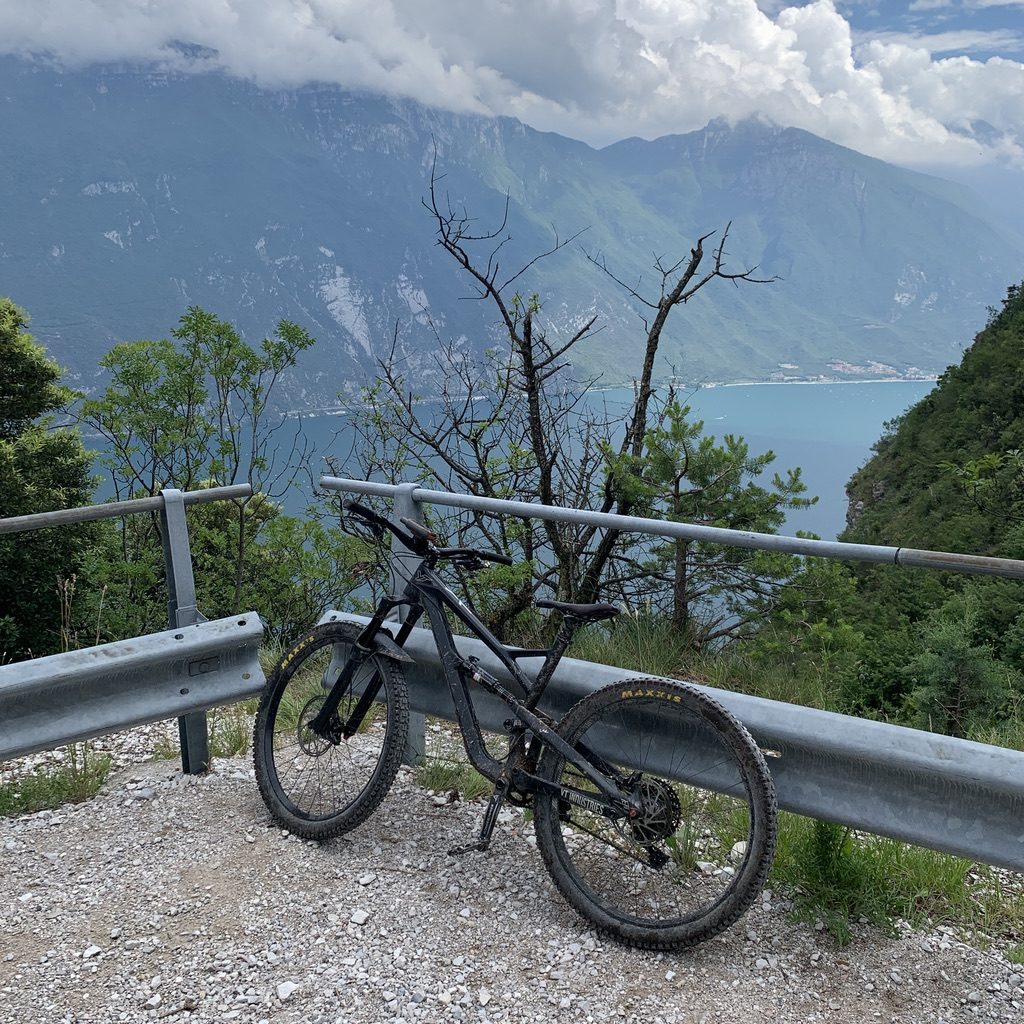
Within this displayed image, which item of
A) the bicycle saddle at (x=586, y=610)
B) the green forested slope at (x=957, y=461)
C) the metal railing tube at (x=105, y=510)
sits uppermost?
the metal railing tube at (x=105, y=510)

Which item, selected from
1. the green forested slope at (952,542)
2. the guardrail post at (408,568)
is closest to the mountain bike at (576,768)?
the guardrail post at (408,568)

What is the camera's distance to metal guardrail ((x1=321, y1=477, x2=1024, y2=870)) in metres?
2.55

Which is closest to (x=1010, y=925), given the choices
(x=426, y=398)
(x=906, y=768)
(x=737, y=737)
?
(x=906, y=768)

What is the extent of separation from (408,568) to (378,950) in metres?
1.54

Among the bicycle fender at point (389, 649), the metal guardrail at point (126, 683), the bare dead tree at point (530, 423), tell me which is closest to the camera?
the metal guardrail at point (126, 683)

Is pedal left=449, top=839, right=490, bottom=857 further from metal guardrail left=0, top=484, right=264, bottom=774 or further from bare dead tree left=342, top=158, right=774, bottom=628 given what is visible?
bare dead tree left=342, top=158, right=774, bottom=628

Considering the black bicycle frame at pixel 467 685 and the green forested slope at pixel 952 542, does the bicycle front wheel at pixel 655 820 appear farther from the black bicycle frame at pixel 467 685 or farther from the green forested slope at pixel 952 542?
the green forested slope at pixel 952 542

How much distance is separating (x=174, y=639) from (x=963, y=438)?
1593 inches

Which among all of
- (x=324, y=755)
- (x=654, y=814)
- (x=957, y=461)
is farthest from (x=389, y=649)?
(x=957, y=461)

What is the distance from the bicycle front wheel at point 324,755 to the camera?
3.53 m

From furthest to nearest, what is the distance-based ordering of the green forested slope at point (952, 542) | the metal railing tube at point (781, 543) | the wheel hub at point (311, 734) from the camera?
the green forested slope at point (952, 542)
the wheel hub at point (311, 734)
the metal railing tube at point (781, 543)

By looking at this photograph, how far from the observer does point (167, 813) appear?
386 centimetres

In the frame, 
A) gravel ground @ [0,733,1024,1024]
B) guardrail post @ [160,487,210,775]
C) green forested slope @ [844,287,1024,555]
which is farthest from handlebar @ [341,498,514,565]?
green forested slope @ [844,287,1024,555]

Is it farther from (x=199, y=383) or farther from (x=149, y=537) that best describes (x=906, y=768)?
(x=149, y=537)
